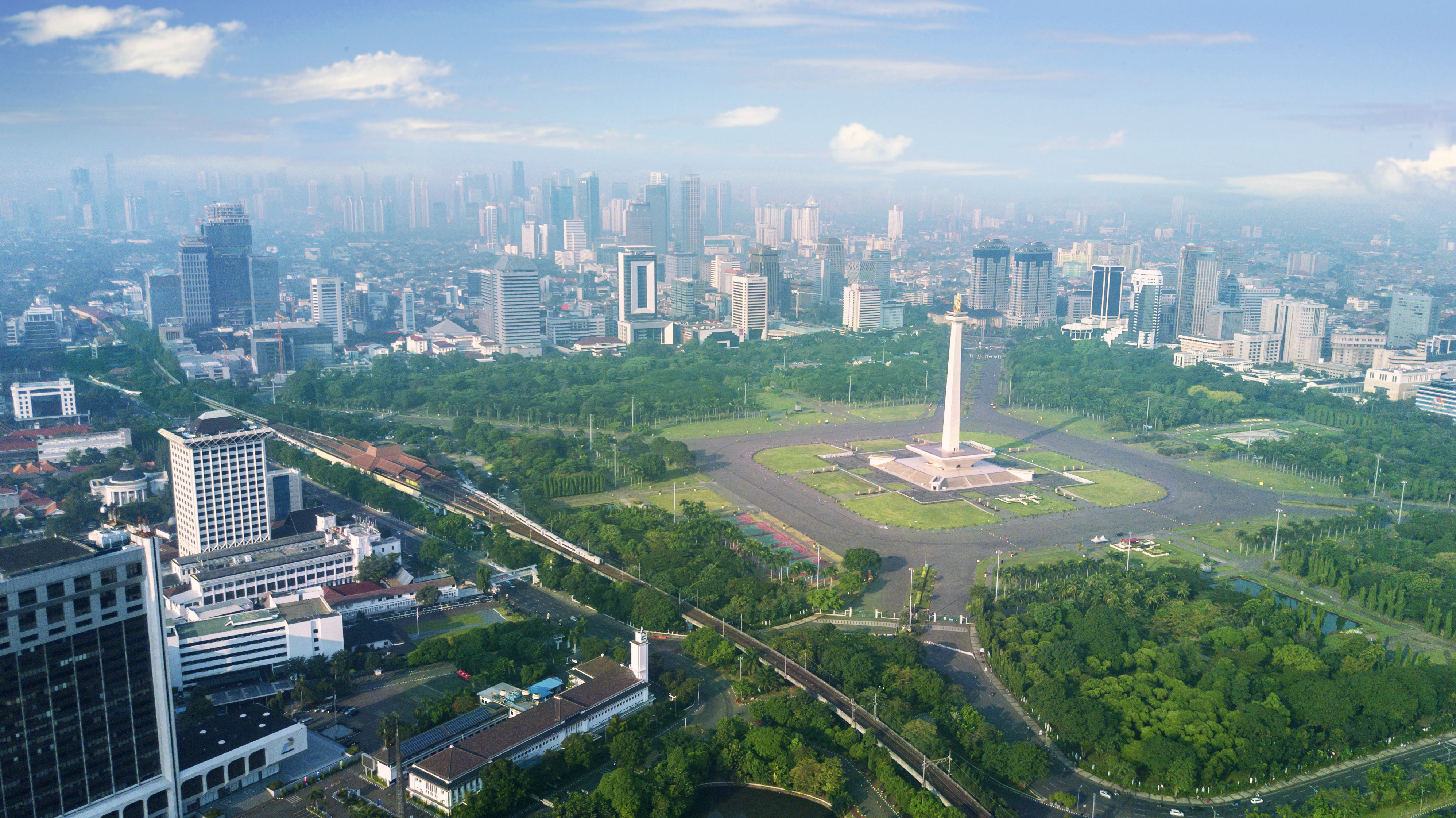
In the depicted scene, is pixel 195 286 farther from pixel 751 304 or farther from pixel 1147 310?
pixel 1147 310

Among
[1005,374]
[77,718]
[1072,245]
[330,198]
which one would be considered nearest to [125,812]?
[77,718]

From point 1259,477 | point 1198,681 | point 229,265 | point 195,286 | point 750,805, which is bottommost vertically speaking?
point 750,805

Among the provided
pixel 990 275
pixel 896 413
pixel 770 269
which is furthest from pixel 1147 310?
pixel 896 413

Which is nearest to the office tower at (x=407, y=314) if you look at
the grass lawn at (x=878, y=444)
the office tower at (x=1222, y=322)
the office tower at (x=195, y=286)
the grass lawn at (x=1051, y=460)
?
the office tower at (x=195, y=286)

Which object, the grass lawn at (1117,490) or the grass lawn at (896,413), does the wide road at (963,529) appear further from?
the grass lawn at (896,413)

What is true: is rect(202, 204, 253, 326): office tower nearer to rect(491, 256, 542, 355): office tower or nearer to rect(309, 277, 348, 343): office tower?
rect(309, 277, 348, 343): office tower

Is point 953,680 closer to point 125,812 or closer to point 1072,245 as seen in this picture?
point 125,812

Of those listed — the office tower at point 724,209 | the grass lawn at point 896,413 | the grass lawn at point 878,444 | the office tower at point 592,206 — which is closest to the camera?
the grass lawn at point 878,444
